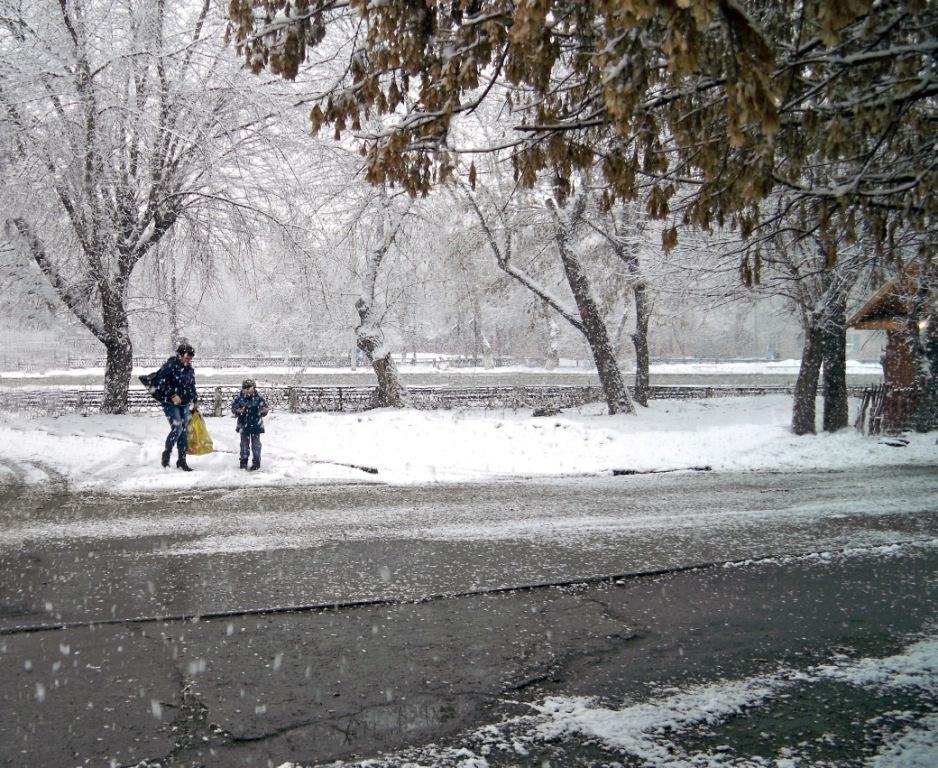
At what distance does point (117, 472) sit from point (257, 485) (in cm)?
235

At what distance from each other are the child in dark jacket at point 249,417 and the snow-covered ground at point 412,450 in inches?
11.5

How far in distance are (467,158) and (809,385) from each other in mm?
12243

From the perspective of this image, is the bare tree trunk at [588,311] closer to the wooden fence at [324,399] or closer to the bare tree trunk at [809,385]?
the wooden fence at [324,399]

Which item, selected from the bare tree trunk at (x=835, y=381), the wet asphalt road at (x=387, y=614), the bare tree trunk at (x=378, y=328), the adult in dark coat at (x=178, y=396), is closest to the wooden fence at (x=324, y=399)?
the bare tree trunk at (x=378, y=328)

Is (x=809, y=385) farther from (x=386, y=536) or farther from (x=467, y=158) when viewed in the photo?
(x=386, y=536)

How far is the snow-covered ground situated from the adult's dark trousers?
40 cm

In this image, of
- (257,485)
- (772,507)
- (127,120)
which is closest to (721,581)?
(772,507)

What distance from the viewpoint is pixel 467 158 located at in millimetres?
21172

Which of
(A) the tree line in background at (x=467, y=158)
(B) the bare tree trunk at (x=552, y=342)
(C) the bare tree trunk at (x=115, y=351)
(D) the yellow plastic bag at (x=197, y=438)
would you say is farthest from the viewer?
(B) the bare tree trunk at (x=552, y=342)

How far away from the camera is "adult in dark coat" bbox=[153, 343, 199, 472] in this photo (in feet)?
31.3

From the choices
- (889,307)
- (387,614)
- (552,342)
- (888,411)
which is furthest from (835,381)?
(552,342)

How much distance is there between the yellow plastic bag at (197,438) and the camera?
998 cm

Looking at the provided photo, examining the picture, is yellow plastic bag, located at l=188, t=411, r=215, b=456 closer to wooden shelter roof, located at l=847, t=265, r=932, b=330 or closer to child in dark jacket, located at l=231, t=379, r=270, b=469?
child in dark jacket, located at l=231, t=379, r=270, b=469

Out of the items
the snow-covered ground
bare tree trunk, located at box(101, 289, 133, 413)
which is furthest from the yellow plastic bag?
bare tree trunk, located at box(101, 289, 133, 413)
